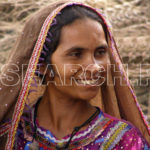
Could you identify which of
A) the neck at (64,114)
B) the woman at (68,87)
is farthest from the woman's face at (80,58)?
the neck at (64,114)

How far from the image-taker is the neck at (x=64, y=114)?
1.67 metres

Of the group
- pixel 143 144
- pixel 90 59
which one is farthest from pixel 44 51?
pixel 143 144

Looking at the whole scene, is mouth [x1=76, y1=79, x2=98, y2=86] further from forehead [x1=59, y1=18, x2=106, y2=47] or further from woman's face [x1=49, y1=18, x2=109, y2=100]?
forehead [x1=59, y1=18, x2=106, y2=47]

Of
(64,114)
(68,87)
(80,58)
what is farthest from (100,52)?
(64,114)

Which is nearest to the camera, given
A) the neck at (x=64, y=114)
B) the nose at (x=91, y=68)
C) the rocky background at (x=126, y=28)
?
the nose at (x=91, y=68)

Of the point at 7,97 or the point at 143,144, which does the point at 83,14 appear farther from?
the point at 143,144

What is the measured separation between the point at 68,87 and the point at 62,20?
1.13ft

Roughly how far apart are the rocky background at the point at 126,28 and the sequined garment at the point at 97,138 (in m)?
1.58

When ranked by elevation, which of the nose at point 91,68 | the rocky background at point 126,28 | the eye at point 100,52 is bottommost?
the rocky background at point 126,28

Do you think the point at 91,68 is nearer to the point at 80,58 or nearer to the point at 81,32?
the point at 80,58

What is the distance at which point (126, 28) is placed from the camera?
3.83 metres

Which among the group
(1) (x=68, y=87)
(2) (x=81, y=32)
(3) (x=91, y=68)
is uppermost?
(2) (x=81, y=32)

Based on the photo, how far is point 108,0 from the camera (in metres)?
3.91

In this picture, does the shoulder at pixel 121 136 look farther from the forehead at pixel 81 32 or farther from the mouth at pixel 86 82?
the forehead at pixel 81 32
